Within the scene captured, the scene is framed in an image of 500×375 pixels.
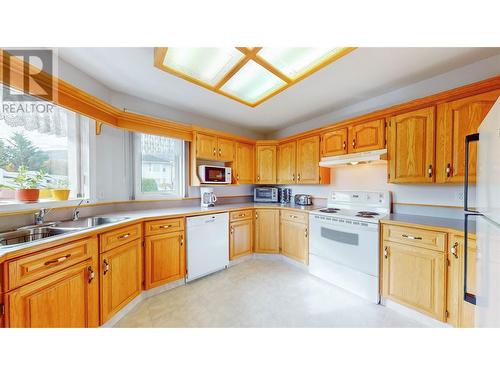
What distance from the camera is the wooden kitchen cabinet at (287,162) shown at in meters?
3.03

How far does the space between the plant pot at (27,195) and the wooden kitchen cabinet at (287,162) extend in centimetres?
293

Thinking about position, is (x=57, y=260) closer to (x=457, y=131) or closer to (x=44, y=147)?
(x=44, y=147)

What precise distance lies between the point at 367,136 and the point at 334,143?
41 centimetres

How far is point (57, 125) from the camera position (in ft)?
5.59

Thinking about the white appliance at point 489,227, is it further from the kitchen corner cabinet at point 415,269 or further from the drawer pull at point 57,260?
the drawer pull at point 57,260

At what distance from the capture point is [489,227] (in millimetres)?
859

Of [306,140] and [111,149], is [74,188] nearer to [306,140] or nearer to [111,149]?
[111,149]

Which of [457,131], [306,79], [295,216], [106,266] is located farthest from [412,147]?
[106,266]

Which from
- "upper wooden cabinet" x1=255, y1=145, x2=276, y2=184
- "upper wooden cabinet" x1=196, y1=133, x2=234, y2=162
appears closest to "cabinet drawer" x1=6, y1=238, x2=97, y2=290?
"upper wooden cabinet" x1=196, y1=133, x2=234, y2=162

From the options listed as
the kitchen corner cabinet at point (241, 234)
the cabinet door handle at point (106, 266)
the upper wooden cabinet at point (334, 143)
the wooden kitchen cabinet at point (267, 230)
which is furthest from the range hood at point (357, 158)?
the cabinet door handle at point (106, 266)

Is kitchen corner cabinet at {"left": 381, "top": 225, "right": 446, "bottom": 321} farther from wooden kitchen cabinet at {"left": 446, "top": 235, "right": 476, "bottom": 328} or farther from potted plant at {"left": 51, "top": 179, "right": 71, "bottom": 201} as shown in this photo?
potted plant at {"left": 51, "top": 179, "right": 71, "bottom": 201}

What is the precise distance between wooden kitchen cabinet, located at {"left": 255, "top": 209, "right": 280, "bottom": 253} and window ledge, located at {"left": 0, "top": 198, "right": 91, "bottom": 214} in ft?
7.54
